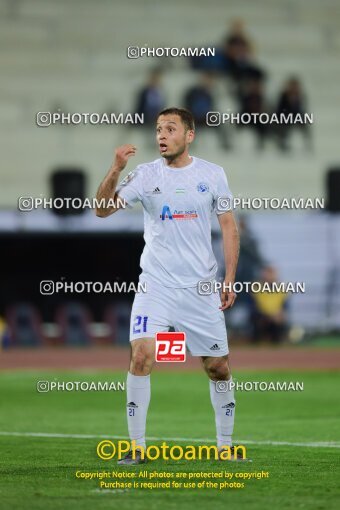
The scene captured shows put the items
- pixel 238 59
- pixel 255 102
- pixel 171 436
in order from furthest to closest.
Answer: pixel 238 59, pixel 255 102, pixel 171 436

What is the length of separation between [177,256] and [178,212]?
0.29 meters

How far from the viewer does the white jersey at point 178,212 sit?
827cm

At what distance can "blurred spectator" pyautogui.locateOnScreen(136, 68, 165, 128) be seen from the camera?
24812 millimetres

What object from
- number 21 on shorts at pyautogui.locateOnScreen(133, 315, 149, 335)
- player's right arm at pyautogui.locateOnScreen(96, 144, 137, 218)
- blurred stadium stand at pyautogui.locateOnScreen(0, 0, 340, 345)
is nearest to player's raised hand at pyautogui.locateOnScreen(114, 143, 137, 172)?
player's right arm at pyautogui.locateOnScreen(96, 144, 137, 218)

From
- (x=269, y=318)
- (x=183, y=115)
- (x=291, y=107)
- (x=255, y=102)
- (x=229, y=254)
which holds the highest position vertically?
(x=255, y=102)

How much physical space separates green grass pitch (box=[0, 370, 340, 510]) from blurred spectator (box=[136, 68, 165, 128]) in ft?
24.6

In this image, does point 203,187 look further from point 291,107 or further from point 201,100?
point 291,107

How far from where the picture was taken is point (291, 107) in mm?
25891

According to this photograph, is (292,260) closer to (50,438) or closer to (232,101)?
(232,101)

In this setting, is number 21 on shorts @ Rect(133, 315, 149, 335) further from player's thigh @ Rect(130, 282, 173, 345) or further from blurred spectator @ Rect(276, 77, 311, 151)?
blurred spectator @ Rect(276, 77, 311, 151)

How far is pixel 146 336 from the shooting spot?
→ 26.9 feet

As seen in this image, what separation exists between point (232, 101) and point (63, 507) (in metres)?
21.4

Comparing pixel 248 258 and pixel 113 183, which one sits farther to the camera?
pixel 248 258

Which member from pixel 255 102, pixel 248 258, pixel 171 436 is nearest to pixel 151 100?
pixel 255 102
